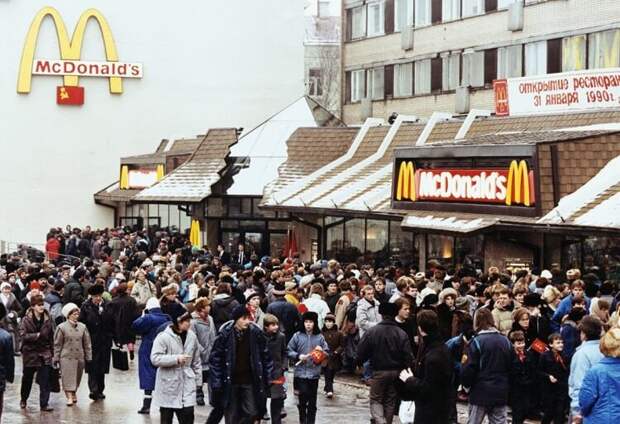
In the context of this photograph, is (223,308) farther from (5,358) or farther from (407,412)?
(407,412)

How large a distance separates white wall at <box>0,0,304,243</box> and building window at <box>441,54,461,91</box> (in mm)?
17754

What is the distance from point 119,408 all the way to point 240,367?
5117mm

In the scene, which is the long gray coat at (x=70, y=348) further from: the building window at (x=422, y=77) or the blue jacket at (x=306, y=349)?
the building window at (x=422, y=77)

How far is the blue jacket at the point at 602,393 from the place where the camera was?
11.4 m

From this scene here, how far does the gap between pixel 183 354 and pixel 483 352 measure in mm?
3361

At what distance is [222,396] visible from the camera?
16047mm

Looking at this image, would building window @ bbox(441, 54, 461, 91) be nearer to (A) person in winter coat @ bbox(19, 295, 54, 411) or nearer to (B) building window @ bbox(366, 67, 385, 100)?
(B) building window @ bbox(366, 67, 385, 100)

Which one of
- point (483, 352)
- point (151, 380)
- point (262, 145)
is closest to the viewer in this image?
point (483, 352)

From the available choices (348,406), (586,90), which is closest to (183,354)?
(348,406)

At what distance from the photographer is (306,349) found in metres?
17.9

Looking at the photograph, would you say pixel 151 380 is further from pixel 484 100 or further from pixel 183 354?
pixel 484 100

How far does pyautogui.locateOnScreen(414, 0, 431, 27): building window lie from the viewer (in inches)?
2101

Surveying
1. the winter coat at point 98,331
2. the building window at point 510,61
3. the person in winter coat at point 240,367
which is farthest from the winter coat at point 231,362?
the building window at point 510,61

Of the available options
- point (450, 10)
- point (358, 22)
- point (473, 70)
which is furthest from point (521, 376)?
point (358, 22)
